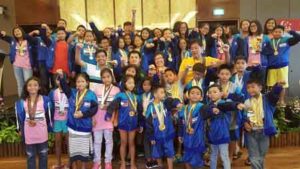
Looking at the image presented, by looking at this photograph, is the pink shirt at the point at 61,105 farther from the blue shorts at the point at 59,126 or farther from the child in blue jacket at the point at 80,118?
the child in blue jacket at the point at 80,118

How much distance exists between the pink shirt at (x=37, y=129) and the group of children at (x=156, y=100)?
11mm

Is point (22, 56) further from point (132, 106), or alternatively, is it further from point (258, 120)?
point (258, 120)

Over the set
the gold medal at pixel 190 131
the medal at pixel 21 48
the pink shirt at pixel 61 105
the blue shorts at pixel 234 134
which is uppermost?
the medal at pixel 21 48

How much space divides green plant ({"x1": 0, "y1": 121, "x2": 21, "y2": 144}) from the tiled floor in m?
0.29

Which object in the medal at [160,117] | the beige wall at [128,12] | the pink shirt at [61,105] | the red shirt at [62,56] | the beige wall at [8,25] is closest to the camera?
the medal at [160,117]

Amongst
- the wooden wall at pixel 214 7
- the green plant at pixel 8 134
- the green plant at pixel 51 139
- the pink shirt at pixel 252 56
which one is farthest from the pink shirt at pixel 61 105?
the wooden wall at pixel 214 7

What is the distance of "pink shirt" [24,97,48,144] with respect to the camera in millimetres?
4180

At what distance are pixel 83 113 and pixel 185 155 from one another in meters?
1.24

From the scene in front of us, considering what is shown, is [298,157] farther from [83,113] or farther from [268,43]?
[83,113]

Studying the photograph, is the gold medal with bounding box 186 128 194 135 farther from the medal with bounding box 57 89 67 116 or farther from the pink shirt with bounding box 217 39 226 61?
the pink shirt with bounding box 217 39 226 61

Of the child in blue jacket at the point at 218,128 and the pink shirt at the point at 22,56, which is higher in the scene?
the pink shirt at the point at 22,56

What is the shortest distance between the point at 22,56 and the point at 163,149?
2.89m

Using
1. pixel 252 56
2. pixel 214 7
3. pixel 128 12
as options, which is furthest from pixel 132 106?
pixel 214 7

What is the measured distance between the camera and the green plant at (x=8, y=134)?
19.1 feet
